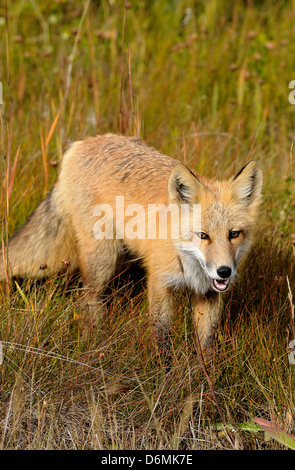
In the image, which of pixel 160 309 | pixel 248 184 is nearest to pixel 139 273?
pixel 160 309

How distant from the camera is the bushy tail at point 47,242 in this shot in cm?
413

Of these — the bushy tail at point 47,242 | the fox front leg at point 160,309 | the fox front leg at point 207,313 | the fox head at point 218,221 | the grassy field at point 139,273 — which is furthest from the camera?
the bushy tail at point 47,242

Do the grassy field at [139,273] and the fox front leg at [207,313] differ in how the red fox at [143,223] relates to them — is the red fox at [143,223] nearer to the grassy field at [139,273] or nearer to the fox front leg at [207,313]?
the fox front leg at [207,313]

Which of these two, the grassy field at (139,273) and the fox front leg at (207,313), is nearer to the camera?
the grassy field at (139,273)

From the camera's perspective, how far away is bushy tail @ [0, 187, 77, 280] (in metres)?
4.13

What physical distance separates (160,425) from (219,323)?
0.94 meters

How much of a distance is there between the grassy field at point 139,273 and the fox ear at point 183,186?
698 mm

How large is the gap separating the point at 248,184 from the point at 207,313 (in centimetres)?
86

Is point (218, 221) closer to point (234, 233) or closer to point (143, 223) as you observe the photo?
point (234, 233)

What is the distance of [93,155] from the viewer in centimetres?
411

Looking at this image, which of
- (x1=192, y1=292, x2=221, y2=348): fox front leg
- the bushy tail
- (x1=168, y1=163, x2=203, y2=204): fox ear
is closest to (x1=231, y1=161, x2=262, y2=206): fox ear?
(x1=168, y1=163, x2=203, y2=204): fox ear

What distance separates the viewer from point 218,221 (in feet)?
10.6

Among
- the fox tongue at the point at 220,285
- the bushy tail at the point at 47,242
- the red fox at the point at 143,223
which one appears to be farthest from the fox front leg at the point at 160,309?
the bushy tail at the point at 47,242

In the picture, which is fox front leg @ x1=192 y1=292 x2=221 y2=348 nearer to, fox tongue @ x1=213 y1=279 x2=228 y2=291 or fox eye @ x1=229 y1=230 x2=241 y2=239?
fox tongue @ x1=213 y1=279 x2=228 y2=291
